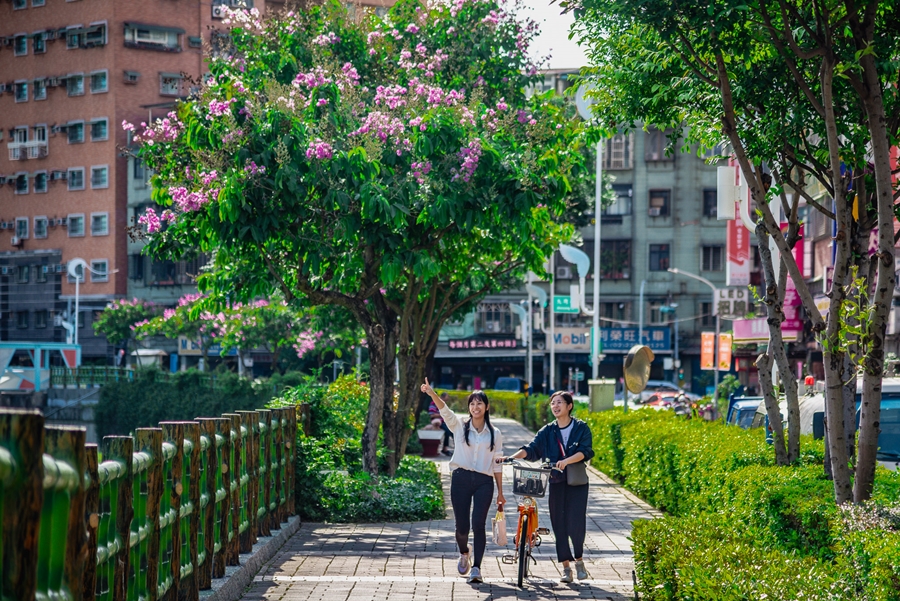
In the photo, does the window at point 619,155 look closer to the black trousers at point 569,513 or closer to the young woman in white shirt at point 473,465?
the black trousers at point 569,513

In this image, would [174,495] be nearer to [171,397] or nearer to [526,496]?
[526,496]

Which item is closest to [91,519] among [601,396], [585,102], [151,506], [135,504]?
[135,504]

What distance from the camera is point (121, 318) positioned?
66.4m

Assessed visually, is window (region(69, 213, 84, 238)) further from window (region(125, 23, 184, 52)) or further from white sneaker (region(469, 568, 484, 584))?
white sneaker (region(469, 568, 484, 584))

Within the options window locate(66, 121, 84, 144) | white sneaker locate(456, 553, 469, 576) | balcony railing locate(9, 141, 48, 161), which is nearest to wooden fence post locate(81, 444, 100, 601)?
white sneaker locate(456, 553, 469, 576)

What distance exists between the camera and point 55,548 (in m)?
4.47

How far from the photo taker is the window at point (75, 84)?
7094 centimetres

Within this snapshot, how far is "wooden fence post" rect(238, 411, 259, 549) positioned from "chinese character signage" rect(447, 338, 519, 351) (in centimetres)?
5950

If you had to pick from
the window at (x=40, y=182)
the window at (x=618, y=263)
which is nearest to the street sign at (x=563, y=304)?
the window at (x=618, y=263)

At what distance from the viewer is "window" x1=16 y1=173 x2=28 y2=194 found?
2918 inches

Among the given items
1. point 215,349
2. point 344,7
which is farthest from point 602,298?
point 344,7

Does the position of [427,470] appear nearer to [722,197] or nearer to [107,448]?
[722,197]

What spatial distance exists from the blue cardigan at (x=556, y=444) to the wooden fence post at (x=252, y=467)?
2453 mm

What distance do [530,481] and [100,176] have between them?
213 feet
